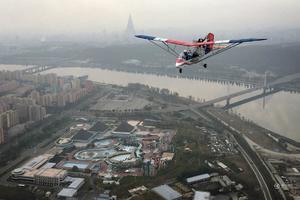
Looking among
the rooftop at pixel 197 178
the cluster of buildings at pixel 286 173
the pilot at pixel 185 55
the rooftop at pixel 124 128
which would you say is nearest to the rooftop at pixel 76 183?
the rooftop at pixel 197 178

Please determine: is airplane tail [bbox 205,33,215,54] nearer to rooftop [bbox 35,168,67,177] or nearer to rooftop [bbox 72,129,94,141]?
rooftop [bbox 35,168,67,177]

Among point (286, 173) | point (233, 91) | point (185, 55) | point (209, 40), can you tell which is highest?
point (209, 40)

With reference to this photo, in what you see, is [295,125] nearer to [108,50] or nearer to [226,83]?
[226,83]

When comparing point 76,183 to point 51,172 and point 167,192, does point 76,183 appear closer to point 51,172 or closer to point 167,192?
point 51,172

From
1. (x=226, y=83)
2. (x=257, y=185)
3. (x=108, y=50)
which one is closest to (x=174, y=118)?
(x=257, y=185)

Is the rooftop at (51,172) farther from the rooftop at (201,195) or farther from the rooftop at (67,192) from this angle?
the rooftop at (201,195)

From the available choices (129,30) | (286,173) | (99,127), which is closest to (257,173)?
(286,173)

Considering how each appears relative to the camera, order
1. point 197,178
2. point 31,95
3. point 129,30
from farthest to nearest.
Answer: point 129,30, point 31,95, point 197,178

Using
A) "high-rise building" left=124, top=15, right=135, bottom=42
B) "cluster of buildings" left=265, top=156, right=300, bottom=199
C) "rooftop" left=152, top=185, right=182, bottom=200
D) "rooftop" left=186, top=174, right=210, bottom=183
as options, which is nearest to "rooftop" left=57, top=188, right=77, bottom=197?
"rooftop" left=152, top=185, right=182, bottom=200
